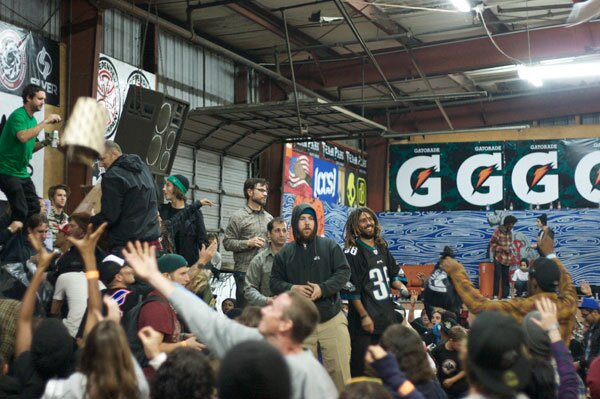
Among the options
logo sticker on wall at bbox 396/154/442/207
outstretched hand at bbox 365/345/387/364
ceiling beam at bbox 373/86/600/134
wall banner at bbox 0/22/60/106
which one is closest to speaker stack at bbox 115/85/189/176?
wall banner at bbox 0/22/60/106

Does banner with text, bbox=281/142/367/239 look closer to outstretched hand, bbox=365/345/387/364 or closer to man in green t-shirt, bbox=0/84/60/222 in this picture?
man in green t-shirt, bbox=0/84/60/222

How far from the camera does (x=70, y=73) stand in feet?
45.7

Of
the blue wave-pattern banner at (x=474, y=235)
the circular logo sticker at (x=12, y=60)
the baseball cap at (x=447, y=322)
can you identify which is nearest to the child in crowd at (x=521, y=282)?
the blue wave-pattern banner at (x=474, y=235)

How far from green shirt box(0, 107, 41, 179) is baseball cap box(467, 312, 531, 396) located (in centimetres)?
673

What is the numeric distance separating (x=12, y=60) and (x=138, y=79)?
131 inches

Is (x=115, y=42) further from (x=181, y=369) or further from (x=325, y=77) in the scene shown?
(x=181, y=369)

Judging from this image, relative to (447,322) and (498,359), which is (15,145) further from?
(498,359)

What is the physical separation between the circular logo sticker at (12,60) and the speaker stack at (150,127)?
5.70ft

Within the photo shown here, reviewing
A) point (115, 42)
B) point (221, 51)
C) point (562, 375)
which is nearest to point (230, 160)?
point (221, 51)

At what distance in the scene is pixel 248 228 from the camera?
9719 mm

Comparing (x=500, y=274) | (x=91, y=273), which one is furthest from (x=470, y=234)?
(x=91, y=273)

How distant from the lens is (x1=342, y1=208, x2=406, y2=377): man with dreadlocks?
831 centimetres

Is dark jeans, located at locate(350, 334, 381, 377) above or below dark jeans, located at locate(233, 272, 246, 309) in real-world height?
below

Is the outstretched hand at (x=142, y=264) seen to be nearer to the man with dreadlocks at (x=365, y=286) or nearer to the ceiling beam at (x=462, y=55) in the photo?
the man with dreadlocks at (x=365, y=286)
